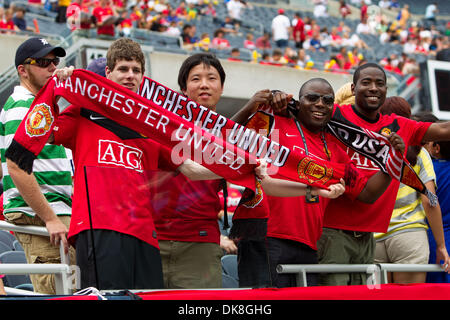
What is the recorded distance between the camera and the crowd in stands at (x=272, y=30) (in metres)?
11.9

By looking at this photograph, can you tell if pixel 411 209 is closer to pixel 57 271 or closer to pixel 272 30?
pixel 57 271

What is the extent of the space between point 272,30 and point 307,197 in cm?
1438

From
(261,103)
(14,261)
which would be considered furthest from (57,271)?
(14,261)

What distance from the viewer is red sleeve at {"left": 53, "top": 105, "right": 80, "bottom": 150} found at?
2.98m

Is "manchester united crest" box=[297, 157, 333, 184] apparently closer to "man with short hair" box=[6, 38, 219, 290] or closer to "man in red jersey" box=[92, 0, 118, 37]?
"man with short hair" box=[6, 38, 219, 290]

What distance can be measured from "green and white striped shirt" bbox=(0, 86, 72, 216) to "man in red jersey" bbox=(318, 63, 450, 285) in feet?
4.55

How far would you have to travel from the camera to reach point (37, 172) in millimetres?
3504

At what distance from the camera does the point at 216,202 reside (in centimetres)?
335

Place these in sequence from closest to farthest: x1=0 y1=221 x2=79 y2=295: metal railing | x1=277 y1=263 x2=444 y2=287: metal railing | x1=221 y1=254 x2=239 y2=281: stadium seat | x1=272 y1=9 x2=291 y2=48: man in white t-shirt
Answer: x1=0 y1=221 x2=79 y2=295: metal railing
x1=277 y1=263 x2=444 y2=287: metal railing
x1=221 y1=254 x2=239 y2=281: stadium seat
x1=272 y1=9 x2=291 y2=48: man in white t-shirt

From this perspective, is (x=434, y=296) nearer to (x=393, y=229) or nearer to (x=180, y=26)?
(x=393, y=229)

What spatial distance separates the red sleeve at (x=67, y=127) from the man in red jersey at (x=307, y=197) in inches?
36.8

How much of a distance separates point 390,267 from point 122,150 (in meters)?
1.60

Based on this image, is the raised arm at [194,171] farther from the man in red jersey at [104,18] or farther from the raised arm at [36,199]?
the man in red jersey at [104,18]

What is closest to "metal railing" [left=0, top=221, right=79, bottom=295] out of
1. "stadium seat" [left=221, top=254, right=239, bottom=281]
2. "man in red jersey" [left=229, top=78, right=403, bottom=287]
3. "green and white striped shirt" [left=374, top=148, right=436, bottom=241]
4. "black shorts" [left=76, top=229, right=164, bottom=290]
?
"black shorts" [left=76, top=229, right=164, bottom=290]
